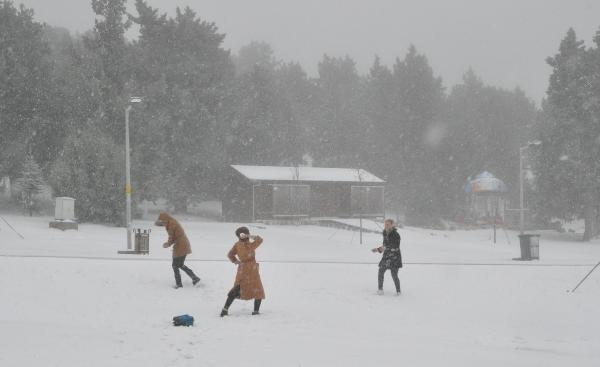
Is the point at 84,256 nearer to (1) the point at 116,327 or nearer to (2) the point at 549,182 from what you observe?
(1) the point at 116,327

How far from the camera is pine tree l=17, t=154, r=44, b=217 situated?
3825 cm

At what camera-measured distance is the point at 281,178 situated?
4512 centimetres

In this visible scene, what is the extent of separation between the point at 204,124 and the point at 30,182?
48.8 feet

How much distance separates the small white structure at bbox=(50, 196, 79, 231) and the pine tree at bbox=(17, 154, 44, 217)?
26.1 feet

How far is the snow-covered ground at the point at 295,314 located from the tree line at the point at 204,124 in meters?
18.2

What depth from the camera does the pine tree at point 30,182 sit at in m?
38.2

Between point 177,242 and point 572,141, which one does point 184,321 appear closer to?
point 177,242

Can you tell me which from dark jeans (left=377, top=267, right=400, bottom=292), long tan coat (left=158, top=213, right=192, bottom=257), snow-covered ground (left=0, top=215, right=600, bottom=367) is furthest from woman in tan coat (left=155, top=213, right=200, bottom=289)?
dark jeans (left=377, top=267, right=400, bottom=292)

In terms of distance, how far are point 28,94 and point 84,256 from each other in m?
26.7

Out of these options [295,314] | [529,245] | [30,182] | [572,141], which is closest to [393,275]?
[295,314]

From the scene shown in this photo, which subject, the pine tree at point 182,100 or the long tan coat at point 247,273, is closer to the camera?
the long tan coat at point 247,273

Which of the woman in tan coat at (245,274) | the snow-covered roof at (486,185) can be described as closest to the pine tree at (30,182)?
the woman in tan coat at (245,274)

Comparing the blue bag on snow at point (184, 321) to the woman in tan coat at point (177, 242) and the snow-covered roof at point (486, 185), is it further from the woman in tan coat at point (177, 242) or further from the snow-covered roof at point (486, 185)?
the snow-covered roof at point (486, 185)

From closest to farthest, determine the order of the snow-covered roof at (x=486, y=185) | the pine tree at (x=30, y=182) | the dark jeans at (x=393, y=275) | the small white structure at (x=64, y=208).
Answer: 1. the dark jeans at (x=393, y=275)
2. the small white structure at (x=64, y=208)
3. the pine tree at (x=30, y=182)
4. the snow-covered roof at (x=486, y=185)
